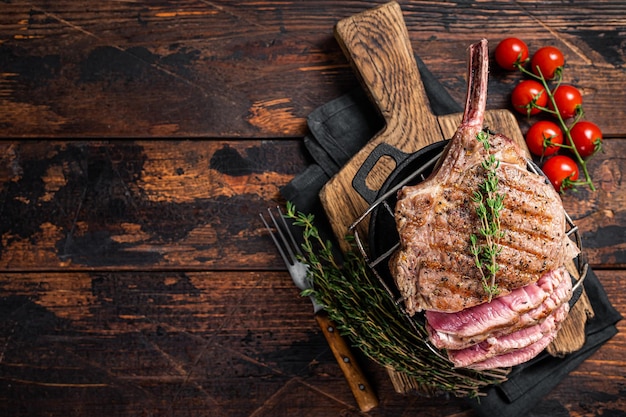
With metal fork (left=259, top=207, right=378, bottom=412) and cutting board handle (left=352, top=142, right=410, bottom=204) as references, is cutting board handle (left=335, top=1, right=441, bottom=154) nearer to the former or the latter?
cutting board handle (left=352, top=142, right=410, bottom=204)

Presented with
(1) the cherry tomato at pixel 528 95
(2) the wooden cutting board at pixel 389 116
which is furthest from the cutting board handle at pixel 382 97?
(1) the cherry tomato at pixel 528 95

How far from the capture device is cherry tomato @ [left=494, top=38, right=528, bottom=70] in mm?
2619

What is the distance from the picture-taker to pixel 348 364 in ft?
8.29

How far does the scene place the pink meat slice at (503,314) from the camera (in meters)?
1.89

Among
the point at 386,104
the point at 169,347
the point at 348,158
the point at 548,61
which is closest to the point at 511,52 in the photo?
the point at 548,61

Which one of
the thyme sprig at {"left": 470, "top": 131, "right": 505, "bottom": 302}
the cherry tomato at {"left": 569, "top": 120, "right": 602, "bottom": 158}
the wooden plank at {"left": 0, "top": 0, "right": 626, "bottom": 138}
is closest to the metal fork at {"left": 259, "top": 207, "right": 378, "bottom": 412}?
the wooden plank at {"left": 0, "top": 0, "right": 626, "bottom": 138}

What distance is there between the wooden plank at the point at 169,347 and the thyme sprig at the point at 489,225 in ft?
3.36

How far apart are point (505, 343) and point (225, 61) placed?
1.66 metres

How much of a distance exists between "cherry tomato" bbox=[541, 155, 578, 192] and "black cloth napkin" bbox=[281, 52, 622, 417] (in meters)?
0.40

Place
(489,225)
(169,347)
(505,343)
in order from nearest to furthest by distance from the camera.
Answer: (489,225)
(505,343)
(169,347)

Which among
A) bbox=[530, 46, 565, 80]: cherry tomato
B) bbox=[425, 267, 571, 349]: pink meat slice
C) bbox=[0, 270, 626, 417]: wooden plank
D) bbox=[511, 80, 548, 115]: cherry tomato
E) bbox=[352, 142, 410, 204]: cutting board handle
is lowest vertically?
bbox=[0, 270, 626, 417]: wooden plank

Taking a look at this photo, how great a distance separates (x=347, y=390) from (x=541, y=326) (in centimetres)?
98

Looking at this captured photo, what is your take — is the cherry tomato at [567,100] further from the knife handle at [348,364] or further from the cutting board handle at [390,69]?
the knife handle at [348,364]

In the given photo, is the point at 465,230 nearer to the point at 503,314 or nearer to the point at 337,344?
the point at 503,314
